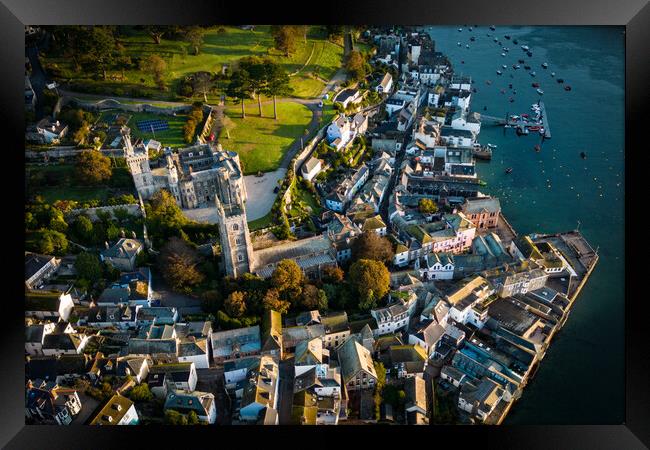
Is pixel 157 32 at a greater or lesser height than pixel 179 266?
greater

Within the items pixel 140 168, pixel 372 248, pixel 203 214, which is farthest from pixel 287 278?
pixel 140 168

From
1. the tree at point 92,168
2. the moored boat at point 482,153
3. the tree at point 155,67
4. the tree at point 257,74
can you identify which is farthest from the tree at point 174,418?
the moored boat at point 482,153

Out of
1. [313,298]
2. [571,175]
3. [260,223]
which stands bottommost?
[313,298]

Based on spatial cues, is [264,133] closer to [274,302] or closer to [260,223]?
[260,223]

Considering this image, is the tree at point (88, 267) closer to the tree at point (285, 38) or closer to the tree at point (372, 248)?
the tree at point (372, 248)

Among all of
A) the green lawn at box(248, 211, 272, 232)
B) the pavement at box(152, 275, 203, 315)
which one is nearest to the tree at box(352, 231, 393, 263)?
the green lawn at box(248, 211, 272, 232)
